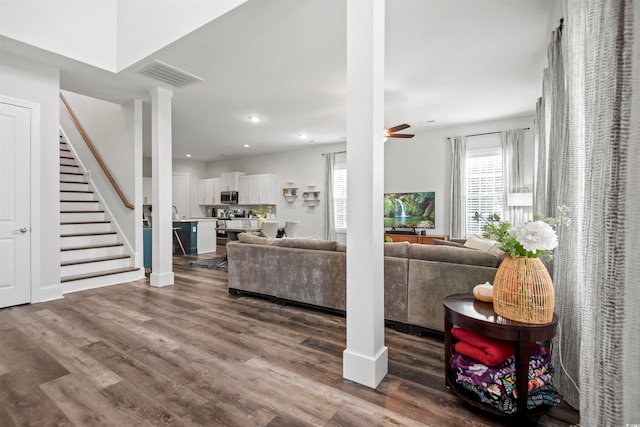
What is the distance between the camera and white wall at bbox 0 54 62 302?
3.65 m

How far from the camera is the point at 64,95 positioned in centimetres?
616

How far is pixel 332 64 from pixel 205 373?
11.6 ft

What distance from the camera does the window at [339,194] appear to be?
8094mm

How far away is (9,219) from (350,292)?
4244mm

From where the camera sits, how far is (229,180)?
32.8 ft

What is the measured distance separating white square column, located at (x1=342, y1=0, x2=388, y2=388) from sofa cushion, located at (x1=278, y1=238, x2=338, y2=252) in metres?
1.27

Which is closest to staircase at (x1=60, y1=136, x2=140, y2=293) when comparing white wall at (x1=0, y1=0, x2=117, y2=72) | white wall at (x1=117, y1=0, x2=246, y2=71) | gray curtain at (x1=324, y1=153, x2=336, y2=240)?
white wall at (x1=0, y1=0, x2=117, y2=72)

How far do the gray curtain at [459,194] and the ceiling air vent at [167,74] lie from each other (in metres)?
5.17

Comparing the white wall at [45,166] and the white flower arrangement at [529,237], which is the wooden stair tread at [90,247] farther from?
the white flower arrangement at [529,237]

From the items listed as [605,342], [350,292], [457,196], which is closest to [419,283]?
[350,292]

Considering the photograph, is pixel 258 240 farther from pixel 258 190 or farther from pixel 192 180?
pixel 192 180

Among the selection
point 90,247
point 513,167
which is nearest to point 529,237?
point 513,167

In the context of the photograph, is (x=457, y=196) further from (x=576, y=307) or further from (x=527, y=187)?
(x=576, y=307)

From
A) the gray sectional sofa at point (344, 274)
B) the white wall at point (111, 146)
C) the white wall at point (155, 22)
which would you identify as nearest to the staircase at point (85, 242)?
the white wall at point (111, 146)
